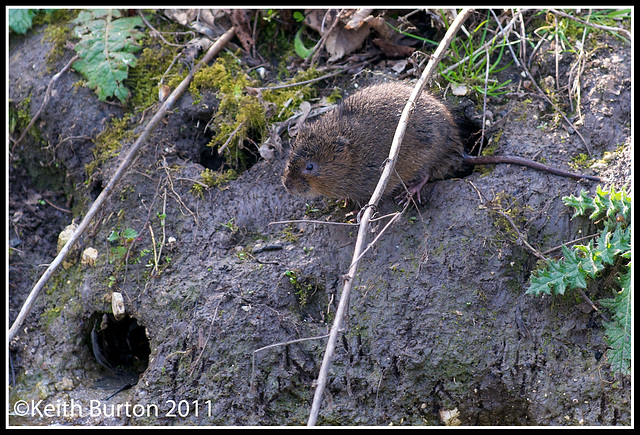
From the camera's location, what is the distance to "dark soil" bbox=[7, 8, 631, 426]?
3.50 m

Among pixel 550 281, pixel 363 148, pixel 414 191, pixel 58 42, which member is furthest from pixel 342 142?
pixel 58 42

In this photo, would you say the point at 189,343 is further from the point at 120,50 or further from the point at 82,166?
the point at 120,50

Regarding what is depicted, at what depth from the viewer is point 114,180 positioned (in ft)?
13.3

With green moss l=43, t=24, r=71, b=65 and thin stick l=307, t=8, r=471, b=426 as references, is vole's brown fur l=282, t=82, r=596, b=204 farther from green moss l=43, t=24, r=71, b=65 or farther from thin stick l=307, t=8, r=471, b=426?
green moss l=43, t=24, r=71, b=65

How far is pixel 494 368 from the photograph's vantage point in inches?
137

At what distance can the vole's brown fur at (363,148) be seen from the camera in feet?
12.9

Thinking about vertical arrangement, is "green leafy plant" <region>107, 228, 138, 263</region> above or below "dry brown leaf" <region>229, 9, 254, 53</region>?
below

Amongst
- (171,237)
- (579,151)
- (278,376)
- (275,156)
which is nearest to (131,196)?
(171,237)

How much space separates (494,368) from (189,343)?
2.04m

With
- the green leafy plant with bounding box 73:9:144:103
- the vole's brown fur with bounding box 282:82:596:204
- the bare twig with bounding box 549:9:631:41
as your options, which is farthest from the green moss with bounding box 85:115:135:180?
the bare twig with bounding box 549:9:631:41

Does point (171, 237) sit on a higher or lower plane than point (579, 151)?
higher

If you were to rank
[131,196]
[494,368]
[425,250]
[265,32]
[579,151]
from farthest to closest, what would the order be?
1. [265,32]
2. [131,196]
3. [579,151]
4. [425,250]
5. [494,368]

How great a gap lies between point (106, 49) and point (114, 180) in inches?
56.3

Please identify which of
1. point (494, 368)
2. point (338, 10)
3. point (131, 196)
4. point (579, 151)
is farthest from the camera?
point (338, 10)
